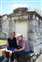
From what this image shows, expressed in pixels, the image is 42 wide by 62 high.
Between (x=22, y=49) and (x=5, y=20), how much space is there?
33 cm

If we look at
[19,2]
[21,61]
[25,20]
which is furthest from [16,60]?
[19,2]

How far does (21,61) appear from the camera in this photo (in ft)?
8.39

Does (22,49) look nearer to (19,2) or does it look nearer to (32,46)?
(32,46)

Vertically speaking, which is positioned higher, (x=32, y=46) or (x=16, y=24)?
A: (x=16, y=24)

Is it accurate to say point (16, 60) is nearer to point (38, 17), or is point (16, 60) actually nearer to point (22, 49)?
point (22, 49)

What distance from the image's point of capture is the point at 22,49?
8.32 feet

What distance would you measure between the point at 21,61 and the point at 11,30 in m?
0.32

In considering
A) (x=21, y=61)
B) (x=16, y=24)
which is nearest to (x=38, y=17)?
(x=16, y=24)

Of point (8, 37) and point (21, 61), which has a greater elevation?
point (8, 37)

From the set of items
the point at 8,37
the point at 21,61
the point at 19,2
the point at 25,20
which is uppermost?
the point at 19,2

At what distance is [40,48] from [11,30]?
331 mm

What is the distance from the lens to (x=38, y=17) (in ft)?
8.32

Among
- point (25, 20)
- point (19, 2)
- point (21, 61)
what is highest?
point (19, 2)

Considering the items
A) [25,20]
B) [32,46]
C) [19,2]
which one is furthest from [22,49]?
[19,2]
